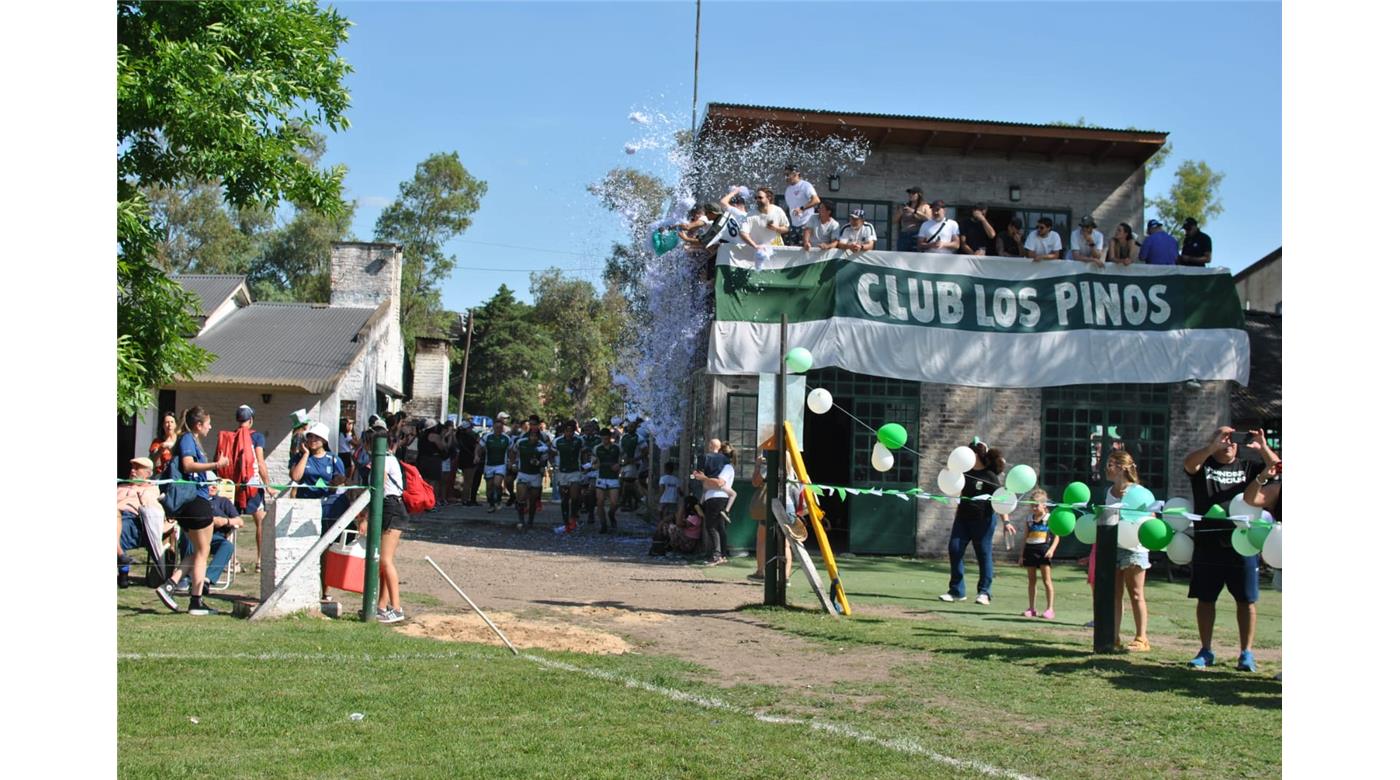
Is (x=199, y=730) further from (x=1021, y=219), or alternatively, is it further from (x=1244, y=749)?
(x=1021, y=219)

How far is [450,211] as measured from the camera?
176 ft

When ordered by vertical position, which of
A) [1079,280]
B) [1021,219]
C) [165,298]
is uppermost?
[1021,219]

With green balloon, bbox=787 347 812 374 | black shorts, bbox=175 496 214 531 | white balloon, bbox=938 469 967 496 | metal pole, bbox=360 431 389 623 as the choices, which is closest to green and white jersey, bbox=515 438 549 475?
green balloon, bbox=787 347 812 374

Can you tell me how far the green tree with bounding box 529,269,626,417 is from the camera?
2158 inches

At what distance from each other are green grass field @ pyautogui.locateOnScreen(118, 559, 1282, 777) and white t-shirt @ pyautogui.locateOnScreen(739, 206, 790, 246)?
849 cm

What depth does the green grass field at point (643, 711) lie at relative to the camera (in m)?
6.01

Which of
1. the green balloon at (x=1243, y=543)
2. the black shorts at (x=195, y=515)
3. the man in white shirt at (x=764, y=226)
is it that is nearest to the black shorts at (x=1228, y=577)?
the green balloon at (x=1243, y=543)

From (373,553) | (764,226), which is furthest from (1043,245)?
(373,553)

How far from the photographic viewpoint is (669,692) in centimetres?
773

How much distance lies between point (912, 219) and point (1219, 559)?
35.6 feet

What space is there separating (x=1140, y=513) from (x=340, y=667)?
6120 mm

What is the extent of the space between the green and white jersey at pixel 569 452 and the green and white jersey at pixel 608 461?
17.3 inches

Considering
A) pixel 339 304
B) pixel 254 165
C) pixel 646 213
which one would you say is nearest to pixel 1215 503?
pixel 254 165

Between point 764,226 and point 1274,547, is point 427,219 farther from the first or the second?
point 1274,547
